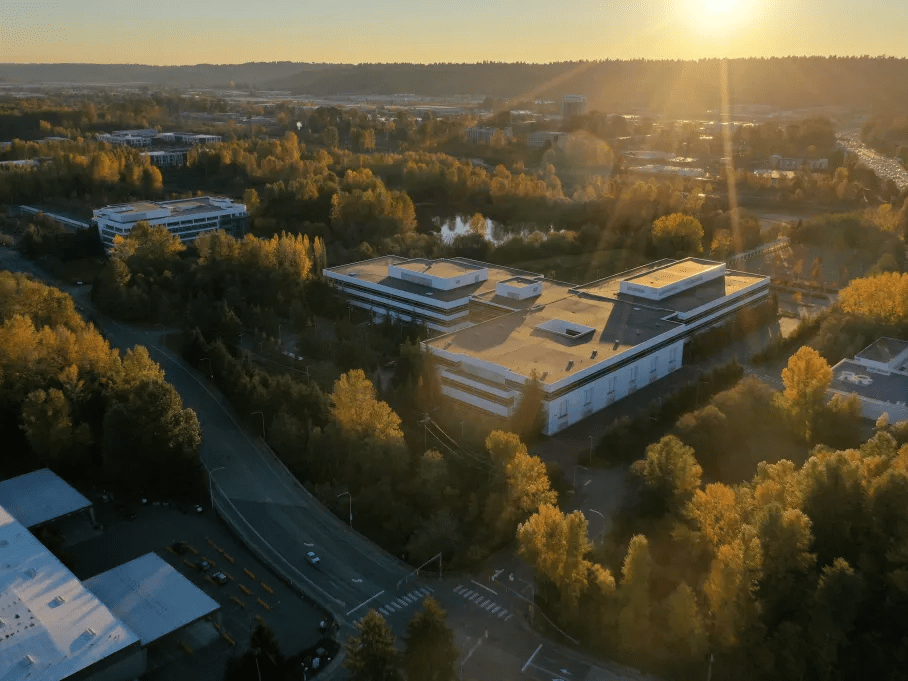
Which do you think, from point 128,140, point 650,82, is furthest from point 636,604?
point 650,82

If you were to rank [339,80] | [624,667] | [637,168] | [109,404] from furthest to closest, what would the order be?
[339,80] → [637,168] → [109,404] → [624,667]

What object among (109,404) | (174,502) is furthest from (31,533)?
(109,404)

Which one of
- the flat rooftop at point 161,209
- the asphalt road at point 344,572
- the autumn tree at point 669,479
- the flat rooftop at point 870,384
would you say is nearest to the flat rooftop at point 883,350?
the flat rooftop at point 870,384

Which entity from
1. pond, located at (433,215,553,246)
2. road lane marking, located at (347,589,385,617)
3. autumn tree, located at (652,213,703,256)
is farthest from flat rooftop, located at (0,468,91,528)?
pond, located at (433,215,553,246)

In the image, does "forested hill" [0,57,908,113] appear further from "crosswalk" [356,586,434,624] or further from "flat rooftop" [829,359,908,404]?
"crosswalk" [356,586,434,624]

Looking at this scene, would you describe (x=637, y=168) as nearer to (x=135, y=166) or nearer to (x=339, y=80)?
(x=135, y=166)

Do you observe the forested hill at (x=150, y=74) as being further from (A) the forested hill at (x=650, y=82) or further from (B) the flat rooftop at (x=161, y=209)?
(B) the flat rooftop at (x=161, y=209)
